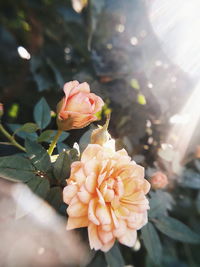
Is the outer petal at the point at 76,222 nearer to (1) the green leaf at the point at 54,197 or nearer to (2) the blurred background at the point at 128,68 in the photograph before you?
(1) the green leaf at the point at 54,197

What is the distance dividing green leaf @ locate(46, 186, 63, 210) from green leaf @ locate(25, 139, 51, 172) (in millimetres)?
41

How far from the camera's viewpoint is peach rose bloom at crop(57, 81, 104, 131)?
620 millimetres

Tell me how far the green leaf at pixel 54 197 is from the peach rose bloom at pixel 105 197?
66mm

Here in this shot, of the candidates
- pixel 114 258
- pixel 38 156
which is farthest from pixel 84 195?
pixel 114 258

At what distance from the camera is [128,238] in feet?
1.86

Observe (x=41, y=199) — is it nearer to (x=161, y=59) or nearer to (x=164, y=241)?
(x=164, y=241)

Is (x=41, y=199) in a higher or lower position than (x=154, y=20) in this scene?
lower

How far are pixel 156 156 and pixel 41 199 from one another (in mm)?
615

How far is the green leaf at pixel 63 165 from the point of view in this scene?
600mm

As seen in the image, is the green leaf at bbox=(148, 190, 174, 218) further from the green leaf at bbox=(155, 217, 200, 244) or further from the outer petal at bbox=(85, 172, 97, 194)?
the outer petal at bbox=(85, 172, 97, 194)

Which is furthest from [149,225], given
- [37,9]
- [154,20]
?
[37,9]

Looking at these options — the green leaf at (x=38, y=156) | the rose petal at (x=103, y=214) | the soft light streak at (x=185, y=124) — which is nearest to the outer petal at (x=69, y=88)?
the green leaf at (x=38, y=156)

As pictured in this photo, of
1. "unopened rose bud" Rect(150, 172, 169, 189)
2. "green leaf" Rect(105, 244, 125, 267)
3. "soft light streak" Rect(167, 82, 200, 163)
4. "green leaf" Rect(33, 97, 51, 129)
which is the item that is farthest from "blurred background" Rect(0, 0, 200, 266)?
"green leaf" Rect(105, 244, 125, 267)

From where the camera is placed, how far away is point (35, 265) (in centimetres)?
78
